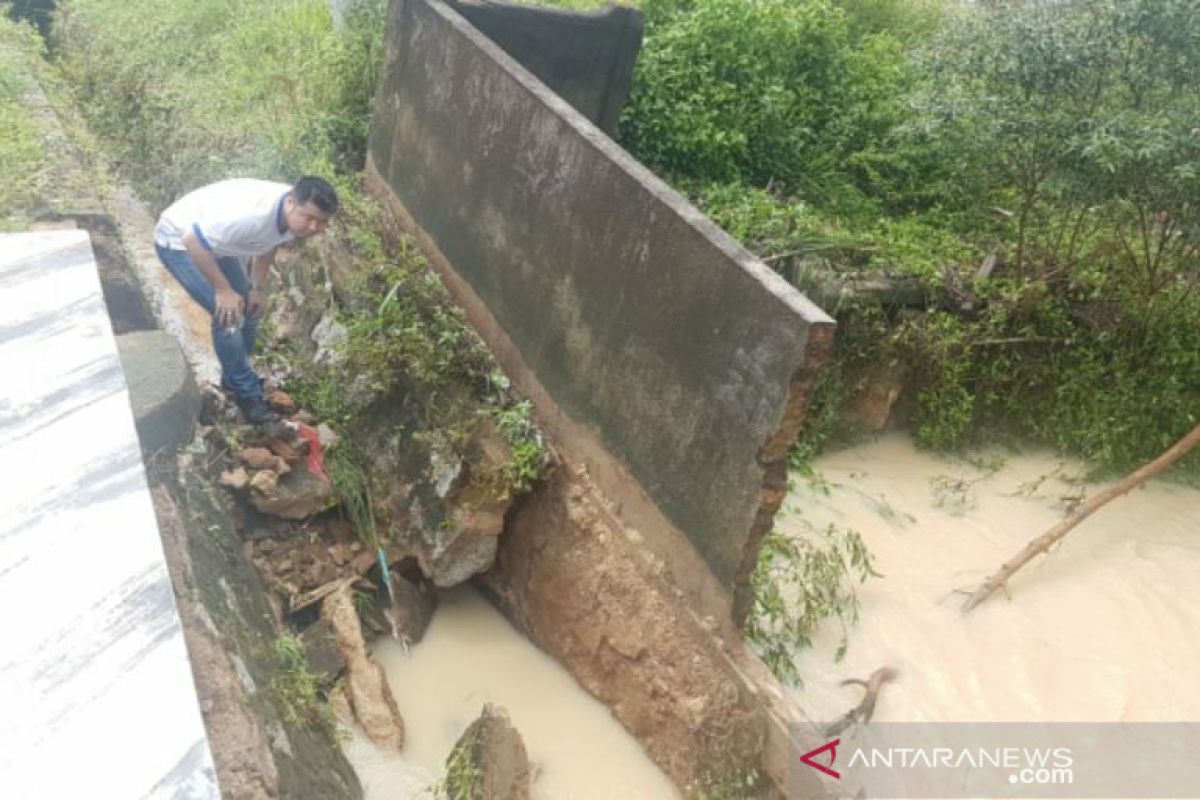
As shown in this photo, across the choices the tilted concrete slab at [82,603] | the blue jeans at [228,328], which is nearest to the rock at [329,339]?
the blue jeans at [228,328]

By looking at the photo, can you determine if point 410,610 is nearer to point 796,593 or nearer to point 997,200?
point 796,593

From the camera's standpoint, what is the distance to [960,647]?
4422 mm

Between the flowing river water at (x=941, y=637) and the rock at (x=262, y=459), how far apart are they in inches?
39.9

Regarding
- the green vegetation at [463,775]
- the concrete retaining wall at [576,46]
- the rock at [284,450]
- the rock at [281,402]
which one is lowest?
the green vegetation at [463,775]

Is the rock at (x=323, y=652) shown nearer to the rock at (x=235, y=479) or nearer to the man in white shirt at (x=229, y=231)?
the rock at (x=235, y=479)

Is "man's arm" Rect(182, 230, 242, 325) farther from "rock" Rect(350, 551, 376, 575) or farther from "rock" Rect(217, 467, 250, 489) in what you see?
"rock" Rect(350, 551, 376, 575)

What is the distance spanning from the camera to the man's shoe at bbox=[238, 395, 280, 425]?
469cm

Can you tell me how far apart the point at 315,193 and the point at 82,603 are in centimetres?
273

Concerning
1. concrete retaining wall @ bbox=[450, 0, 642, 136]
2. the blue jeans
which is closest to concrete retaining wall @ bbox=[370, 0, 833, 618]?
concrete retaining wall @ bbox=[450, 0, 642, 136]

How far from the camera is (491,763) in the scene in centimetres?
361

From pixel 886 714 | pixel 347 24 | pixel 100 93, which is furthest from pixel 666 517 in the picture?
pixel 100 93

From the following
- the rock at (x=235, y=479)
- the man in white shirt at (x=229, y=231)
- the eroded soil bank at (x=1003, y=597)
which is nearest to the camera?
the man in white shirt at (x=229, y=231)

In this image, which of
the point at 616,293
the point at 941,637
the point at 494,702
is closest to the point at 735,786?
the point at 494,702

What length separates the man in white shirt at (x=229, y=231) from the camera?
4062 millimetres
